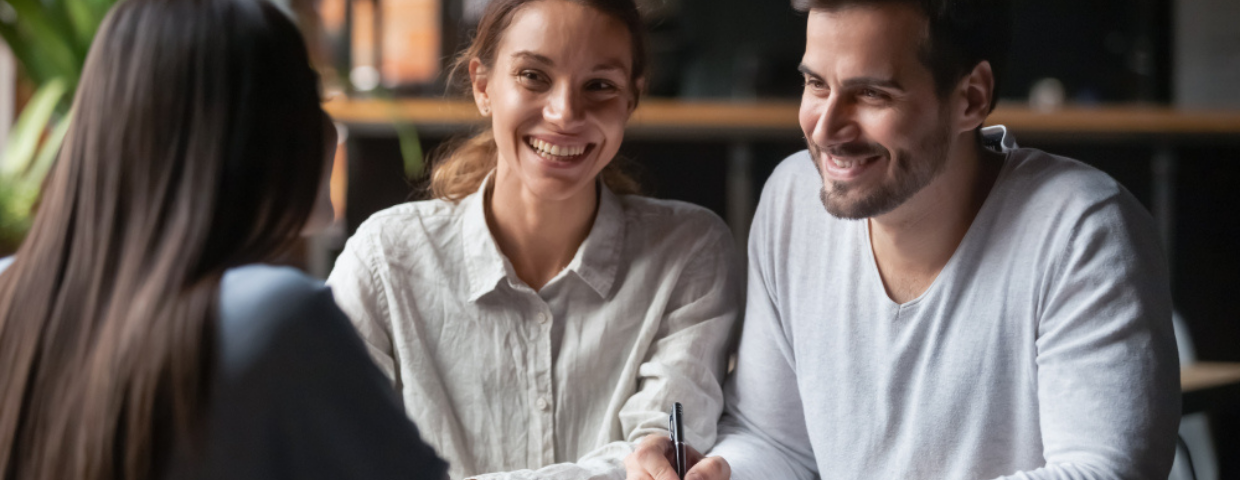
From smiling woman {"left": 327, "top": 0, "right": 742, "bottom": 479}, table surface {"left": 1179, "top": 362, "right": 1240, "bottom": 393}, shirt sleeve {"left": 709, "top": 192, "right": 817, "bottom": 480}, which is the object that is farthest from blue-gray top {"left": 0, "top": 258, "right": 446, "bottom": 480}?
table surface {"left": 1179, "top": 362, "right": 1240, "bottom": 393}

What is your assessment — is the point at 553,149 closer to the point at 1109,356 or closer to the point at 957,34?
the point at 957,34

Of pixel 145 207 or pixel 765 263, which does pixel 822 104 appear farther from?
pixel 145 207

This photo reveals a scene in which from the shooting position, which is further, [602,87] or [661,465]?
[602,87]

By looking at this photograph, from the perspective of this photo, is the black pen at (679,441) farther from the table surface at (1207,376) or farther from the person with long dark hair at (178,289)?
the table surface at (1207,376)

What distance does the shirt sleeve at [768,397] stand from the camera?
4.34ft

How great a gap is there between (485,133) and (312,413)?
0.78 m

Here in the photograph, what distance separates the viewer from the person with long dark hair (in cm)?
72

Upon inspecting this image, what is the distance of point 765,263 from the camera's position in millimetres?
1357

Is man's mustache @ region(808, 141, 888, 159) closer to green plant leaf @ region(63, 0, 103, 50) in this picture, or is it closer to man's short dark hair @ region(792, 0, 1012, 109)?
man's short dark hair @ region(792, 0, 1012, 109)

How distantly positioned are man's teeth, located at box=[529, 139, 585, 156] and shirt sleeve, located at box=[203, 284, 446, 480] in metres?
0.55

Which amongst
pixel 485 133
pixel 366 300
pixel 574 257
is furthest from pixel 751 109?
pixel 366 300

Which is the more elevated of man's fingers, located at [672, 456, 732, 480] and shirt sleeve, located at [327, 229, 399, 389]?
shirt sleeve, located at [327, 229, 399, 389]

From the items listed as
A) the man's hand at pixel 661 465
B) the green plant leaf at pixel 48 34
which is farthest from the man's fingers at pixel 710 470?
the green plant leaf at pixel 48 34

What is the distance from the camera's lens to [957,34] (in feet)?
3.71
